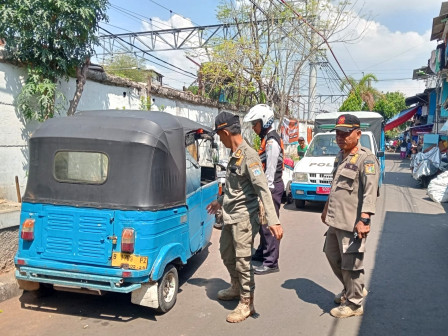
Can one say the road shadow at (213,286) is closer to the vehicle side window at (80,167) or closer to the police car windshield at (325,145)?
the vehicle side window at (80,167)

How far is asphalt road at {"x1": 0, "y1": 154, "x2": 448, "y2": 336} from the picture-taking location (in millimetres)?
3604

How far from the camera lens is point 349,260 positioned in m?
3.69

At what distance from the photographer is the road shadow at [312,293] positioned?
13.7 feet

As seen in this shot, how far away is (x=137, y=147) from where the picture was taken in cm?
364

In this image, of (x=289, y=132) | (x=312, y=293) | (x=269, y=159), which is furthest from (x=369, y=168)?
(x=289, y=132)

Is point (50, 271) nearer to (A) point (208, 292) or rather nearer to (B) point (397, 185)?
(A) point (208, 292)

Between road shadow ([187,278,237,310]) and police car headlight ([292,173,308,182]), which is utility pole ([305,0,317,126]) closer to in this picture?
police car headlight ([292,173,308,182])

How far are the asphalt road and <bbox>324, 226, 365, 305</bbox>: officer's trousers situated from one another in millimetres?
286

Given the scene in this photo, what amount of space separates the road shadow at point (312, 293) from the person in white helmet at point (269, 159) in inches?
16.2

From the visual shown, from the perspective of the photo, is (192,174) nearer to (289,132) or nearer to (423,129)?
(289,132)

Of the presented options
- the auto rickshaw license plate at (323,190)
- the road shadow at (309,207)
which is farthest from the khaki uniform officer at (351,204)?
the road shadow at (309,207)

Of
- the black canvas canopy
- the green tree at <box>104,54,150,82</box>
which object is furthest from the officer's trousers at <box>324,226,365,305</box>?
A: the green tree at <box>104,54,150,82</box>

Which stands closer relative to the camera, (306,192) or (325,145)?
(306,192)

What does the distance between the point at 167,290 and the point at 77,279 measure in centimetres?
91
